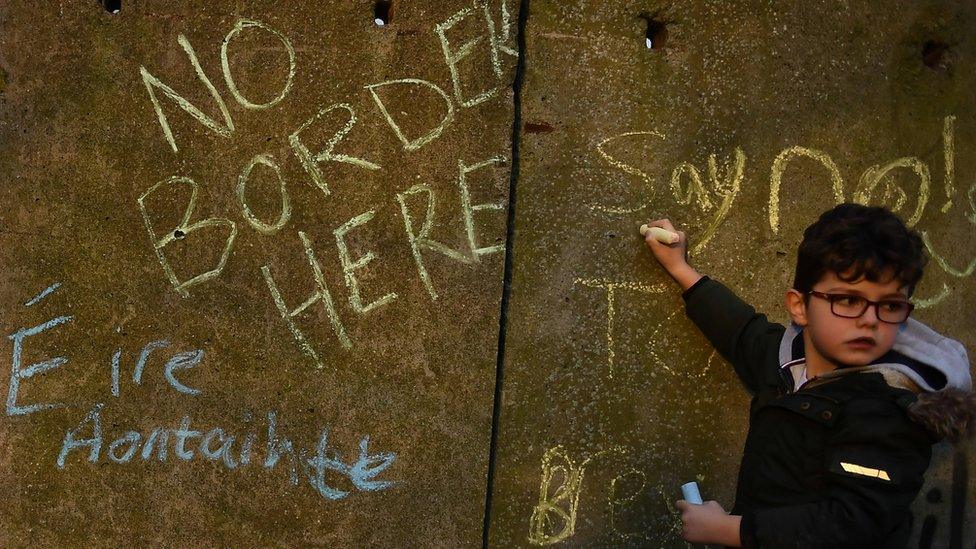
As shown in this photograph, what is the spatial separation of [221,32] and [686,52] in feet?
5.04

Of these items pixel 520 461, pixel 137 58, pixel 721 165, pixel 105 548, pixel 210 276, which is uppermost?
pixel 137 58

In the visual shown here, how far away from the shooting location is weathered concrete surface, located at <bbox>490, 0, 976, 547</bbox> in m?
3.03

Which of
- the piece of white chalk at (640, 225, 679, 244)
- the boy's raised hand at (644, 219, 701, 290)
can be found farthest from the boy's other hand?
the piece of white chalk at (640, 225, 679, 244)

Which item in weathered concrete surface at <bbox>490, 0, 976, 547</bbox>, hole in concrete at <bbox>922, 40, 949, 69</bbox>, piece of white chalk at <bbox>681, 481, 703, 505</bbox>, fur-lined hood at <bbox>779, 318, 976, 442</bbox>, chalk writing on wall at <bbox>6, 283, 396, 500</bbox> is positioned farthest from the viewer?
hole in concrete at <bbox>922, 40, 949, 69</bbox>

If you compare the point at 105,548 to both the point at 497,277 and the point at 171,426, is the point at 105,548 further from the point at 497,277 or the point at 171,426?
the point at 497,277

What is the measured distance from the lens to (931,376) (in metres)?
2.42

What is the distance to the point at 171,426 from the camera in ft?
9.64

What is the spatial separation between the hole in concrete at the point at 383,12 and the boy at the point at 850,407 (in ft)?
4.91

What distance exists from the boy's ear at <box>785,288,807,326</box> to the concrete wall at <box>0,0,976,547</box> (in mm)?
542

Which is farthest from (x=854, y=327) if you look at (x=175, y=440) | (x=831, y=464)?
(x=175, y=440)

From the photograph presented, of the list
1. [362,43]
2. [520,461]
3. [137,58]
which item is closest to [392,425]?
[520,461]

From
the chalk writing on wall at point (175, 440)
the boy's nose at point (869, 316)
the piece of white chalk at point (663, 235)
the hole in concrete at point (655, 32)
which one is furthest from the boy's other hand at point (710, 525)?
the hole in concrete at point (655, 32)

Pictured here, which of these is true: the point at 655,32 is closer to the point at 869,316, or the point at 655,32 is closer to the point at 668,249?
the point at 668,249

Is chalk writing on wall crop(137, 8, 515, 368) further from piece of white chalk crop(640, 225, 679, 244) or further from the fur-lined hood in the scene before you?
the fur-lined hood
